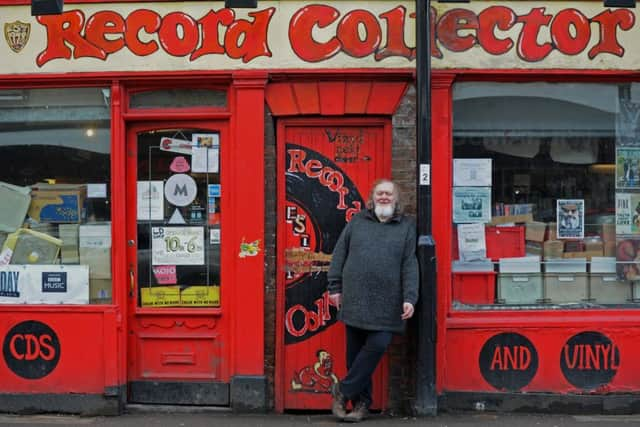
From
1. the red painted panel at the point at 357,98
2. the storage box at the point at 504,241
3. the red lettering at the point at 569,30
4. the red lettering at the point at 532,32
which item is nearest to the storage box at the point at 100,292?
the red painted panel at the point at 357,98

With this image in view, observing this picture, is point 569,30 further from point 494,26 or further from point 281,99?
point 281,99

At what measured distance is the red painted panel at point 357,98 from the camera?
19.5 feet

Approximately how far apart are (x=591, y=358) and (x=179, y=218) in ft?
11.8

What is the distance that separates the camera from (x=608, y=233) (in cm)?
621

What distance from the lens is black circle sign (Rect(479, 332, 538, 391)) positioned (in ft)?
19.6

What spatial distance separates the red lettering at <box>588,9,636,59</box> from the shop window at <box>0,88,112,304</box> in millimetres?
4040

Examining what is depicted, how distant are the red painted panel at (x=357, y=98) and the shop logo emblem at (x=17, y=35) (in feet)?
8.79

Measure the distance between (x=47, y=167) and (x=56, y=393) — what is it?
1.89 m

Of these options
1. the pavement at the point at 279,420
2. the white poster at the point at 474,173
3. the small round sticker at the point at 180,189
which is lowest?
the pavement at the point at 279,420

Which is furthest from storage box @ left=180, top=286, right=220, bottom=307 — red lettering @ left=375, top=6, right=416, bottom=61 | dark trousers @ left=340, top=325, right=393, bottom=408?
red lettering @ left=375, top=6, right=416, bottom=61

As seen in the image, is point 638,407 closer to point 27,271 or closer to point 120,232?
point 120,232

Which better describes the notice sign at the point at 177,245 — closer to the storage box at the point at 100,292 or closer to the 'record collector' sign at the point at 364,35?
the storage box at the point at 100,292

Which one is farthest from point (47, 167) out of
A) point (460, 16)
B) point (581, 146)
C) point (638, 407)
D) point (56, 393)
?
point (638, 407)

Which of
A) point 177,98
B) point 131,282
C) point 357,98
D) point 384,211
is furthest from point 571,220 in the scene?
point 131,282
